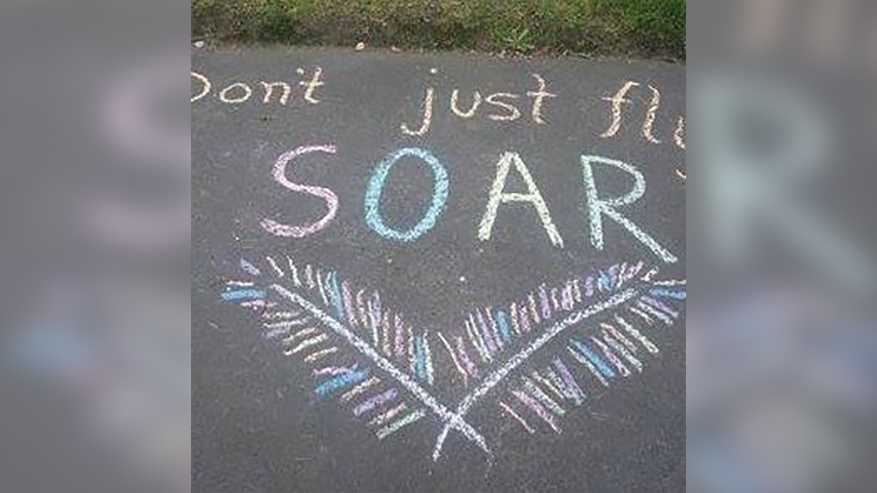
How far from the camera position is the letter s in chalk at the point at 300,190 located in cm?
457

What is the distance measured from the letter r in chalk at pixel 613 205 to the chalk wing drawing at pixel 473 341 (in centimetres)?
18

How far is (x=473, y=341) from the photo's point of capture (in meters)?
4.03

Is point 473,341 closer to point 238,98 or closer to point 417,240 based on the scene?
point 417,240

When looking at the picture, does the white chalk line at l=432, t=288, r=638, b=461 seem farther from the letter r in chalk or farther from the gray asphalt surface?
the letter r in chalk

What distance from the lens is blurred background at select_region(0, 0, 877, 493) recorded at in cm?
119

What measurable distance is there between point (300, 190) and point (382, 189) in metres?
0.38
